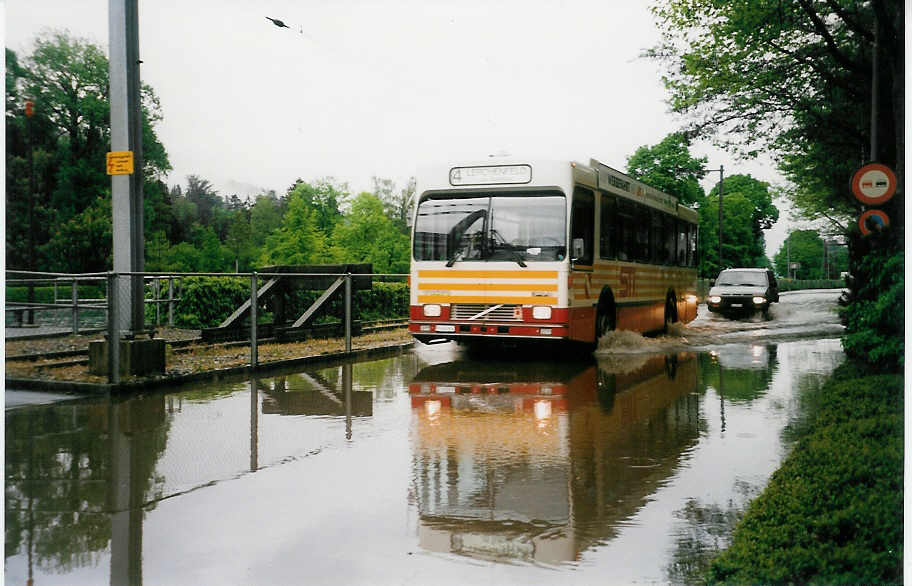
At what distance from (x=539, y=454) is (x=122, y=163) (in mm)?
7034

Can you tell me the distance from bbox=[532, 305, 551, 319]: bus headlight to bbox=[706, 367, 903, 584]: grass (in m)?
7.57

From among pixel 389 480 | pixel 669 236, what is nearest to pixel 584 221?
pixel 669 236

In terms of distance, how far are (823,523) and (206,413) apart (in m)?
6.75

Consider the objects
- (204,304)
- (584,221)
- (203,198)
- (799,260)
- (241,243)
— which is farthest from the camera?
(799,260)

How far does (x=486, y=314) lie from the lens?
1467 cm

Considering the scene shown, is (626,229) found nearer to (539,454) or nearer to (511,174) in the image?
(511,174)

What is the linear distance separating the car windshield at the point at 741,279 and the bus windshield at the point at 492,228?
2003 centimetres

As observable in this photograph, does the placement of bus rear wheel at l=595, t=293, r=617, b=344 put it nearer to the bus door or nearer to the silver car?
the bus door

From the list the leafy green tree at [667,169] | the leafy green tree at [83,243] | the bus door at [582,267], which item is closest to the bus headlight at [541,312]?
the bus door at [582,267]

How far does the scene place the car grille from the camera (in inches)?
574

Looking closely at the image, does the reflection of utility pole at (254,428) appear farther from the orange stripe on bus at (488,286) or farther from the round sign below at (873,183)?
the round sign below at (873,183)

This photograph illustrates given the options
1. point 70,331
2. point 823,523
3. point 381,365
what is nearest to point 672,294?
point 381,365

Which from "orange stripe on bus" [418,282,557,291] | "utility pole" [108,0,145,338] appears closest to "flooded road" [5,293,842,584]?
"utility pole" [108,0,145,338]

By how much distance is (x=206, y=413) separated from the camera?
961cm
